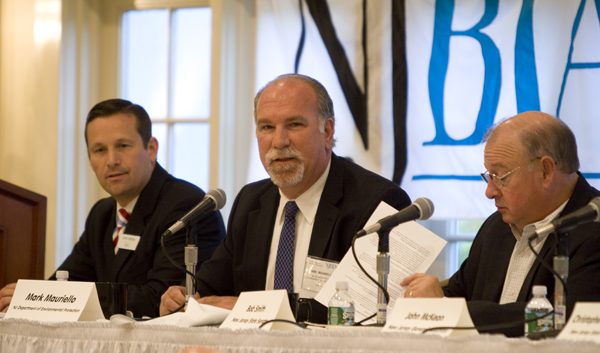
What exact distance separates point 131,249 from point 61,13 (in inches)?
76.1

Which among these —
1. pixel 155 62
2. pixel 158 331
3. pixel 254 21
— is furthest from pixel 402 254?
pixel 155 62

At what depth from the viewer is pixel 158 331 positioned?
1.42 m

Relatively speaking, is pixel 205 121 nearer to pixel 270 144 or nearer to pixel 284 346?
pixel 270 144

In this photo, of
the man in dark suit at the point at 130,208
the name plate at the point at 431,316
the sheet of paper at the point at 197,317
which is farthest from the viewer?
the man in dark suit at the point at 130,208

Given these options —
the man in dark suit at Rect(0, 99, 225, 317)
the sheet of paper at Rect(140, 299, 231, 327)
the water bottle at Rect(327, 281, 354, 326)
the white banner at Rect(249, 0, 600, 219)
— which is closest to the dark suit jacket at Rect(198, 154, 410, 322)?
the man in dark suit at Rect(0, 99, 225, 317)

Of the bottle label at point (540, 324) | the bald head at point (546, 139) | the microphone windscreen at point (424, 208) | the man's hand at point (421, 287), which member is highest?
the bald head at point (546, 139)

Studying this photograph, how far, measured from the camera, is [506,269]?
2.02 meters

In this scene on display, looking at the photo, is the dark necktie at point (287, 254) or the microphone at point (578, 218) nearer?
the microphone at point (578, 218)

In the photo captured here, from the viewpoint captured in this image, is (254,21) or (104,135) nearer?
(104,135)

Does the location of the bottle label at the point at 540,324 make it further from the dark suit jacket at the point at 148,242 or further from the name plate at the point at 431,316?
the dark suit jacket at the point at 148,242

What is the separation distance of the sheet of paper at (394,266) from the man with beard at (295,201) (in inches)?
16.5

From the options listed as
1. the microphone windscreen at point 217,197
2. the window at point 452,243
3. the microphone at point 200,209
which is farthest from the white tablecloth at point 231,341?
the window at point 452,243

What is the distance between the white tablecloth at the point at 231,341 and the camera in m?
1.11

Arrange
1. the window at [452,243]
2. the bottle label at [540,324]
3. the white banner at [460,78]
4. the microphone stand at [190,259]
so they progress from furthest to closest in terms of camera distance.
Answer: the window at [452,243] < the white banner at [460,78] < the microphone stand at [190,259] < the bottle label at [540,324]
